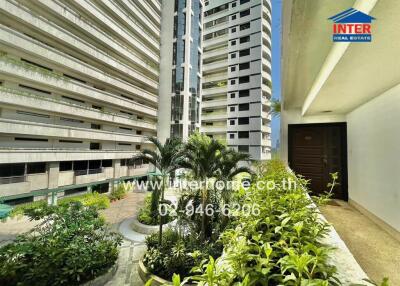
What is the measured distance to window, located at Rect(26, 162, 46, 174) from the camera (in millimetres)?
12569

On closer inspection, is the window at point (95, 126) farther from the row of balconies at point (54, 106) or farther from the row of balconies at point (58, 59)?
the row of balconies at point (58, 59)

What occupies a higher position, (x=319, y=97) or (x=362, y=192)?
(x=319, y=97)

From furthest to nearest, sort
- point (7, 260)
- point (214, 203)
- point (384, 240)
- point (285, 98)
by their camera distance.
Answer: point (214, 203) → point (285, 98) → point (7, 260) → point (384, 240)

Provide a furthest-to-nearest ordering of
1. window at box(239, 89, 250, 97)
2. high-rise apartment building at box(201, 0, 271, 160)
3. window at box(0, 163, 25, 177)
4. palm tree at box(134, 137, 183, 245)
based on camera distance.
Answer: window at box(239, 89, 250, 97) → high-rise apartment building at box(201, 0, 271, 160) → window at box(0, 163, 25, 177) → palm tree at box(134, 137, 183, 245)

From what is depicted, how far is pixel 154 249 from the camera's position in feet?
18.9

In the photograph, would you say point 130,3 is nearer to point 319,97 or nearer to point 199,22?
point 199,22

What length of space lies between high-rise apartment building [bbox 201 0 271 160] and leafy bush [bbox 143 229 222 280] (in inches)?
764

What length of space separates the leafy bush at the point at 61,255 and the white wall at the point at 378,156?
685 cm

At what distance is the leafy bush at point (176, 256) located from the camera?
16.1ft

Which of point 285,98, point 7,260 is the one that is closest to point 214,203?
point 285,98

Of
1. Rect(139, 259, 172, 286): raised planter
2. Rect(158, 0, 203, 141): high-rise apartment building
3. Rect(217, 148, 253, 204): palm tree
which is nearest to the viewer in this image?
Rect(139, 259, 172, 286): raised planter

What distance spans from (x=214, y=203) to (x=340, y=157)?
479cm

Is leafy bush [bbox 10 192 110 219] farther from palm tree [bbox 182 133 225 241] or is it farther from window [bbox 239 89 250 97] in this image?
window [bbox 239 89 250 97]

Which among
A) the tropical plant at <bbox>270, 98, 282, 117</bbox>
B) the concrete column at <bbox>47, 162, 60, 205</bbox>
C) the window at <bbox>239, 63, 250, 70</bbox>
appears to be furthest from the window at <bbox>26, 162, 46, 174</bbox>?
the window at <bbox>239, 63, 250, 70</bbox>
